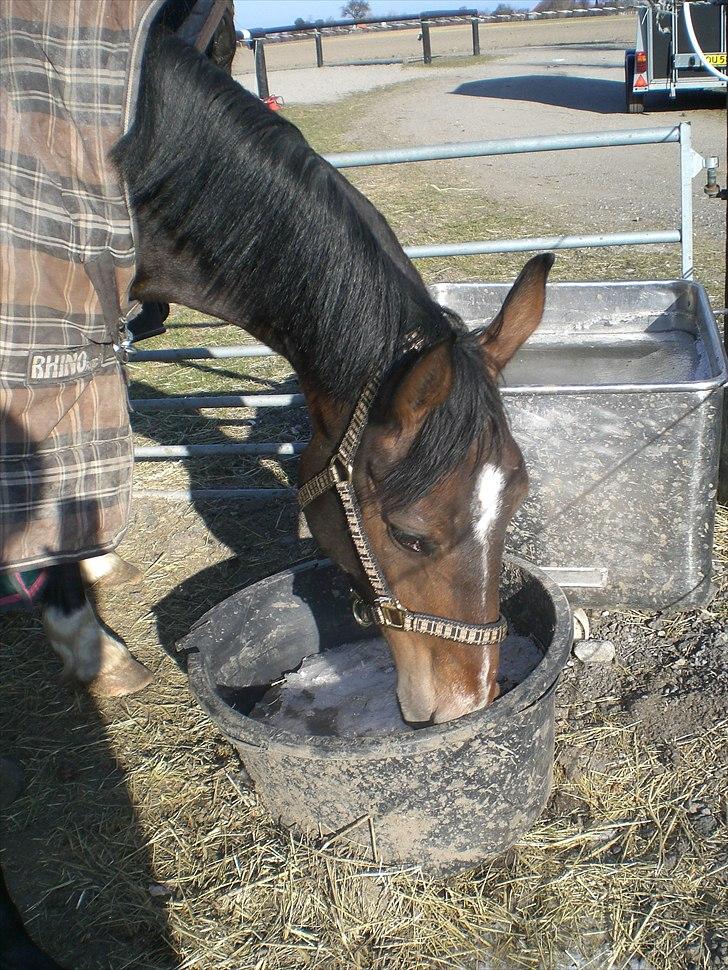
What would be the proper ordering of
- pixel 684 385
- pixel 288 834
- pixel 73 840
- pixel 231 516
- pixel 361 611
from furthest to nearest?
pixel 231 516, pixel 684 385, pixel 73 840, pixel 288 834, pixel 361 611

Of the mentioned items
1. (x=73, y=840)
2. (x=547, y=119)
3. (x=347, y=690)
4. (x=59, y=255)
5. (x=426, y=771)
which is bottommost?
(x=73, y=840)

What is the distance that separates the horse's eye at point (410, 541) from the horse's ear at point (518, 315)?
394 mm

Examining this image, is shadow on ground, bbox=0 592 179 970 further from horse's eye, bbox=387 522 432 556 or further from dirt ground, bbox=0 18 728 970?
horse's eye, bbox=387 522 432 556

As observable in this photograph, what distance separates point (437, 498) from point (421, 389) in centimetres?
23

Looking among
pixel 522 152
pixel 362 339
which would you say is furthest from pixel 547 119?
pixel 362 339

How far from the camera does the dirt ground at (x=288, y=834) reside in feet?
5.88

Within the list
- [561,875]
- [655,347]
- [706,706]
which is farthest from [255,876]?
[655,347]

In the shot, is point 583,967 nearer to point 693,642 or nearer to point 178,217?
point 693,642

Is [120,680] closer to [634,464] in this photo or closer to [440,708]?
[440,708]

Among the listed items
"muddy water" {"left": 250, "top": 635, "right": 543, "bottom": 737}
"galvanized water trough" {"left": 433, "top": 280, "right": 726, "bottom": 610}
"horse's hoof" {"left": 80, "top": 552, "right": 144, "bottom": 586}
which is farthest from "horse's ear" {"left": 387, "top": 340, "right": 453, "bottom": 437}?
"horse's hoof" {"left": 80, "top": 552, "right": 144, "bottom": 586}

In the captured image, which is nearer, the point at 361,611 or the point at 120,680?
the point at 361,611

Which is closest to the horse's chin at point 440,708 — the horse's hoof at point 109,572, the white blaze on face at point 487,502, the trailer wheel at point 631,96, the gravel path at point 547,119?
the white blaze on face at point 487,502

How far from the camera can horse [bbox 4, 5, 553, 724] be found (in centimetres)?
162

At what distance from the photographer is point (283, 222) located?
173 cm
